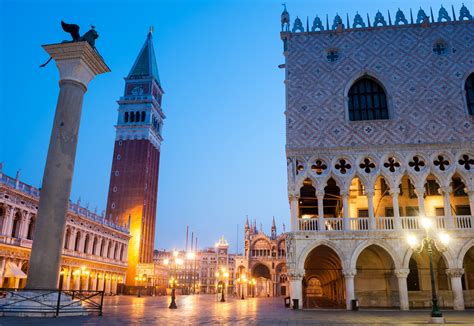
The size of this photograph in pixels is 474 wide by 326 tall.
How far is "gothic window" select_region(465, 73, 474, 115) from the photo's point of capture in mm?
23203

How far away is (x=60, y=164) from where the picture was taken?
13.2m

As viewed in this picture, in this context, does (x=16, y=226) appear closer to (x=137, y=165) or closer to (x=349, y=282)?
(x=349, y=282)

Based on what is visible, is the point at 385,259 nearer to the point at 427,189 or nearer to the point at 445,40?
the point at 427,189

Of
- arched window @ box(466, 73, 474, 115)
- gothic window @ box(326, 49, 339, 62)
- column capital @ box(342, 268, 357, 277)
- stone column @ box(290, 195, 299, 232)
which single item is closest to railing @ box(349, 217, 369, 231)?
column capital @ box(342, 268, 357, 277)

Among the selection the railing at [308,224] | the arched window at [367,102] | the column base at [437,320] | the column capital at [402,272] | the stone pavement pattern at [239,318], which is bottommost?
the stone pavement pattern at [239,318]

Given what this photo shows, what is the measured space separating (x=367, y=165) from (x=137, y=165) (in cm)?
4726

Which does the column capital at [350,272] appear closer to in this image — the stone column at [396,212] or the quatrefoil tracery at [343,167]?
the stone column at [396,212]

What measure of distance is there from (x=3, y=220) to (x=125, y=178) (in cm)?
3253

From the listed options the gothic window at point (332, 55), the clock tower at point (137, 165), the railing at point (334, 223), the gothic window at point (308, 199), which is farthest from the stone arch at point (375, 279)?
the clock tower at point (137, 165)

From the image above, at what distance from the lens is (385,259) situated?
74.4 ft

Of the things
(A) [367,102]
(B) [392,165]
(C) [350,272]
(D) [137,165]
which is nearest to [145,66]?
(D) [137,165]

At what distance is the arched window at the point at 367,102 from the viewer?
2395 cm

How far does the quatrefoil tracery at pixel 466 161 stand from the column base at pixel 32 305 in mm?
20216

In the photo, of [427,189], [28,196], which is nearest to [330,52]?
[427,189]
